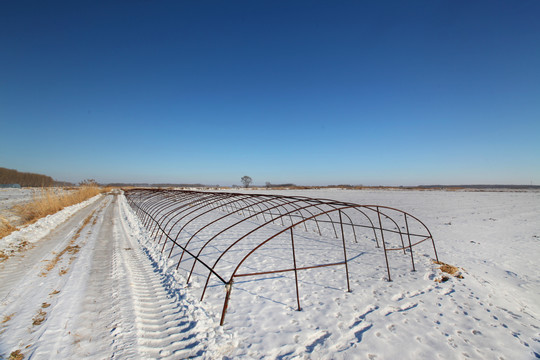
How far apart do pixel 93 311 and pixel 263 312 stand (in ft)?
12.4

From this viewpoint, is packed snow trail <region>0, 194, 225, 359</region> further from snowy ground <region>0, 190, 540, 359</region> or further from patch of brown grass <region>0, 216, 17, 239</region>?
patch of brown grass <region>0, 216, 17, 239</region>

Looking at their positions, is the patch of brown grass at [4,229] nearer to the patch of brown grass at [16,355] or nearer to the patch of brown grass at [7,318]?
the patch of brown grass at [7,318]

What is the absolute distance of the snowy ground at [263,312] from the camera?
4.19 metres

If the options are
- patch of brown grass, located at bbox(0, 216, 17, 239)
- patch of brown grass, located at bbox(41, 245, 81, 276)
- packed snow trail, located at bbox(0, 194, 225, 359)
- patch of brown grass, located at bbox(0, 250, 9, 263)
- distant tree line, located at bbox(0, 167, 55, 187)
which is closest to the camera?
packed snow trail, located at bbox(0, 194, 225, 359)

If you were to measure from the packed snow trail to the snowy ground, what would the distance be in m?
0.02

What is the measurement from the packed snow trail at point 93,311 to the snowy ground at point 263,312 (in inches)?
0.9

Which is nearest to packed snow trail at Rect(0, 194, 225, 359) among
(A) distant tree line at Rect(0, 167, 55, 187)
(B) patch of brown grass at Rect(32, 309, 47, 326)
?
(B) patch of brown grass at Rect(32, 309, 47, 326)

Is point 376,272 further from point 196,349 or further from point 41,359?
point 41,359

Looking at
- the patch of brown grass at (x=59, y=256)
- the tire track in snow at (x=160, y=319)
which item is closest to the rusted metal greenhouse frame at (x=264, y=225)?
the tire track in snow at (x=160, y=319)

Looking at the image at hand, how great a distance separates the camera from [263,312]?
5492mm

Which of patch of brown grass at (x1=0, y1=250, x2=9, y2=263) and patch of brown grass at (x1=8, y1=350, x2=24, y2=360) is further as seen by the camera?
patch of brown grass at (x1=0, y1=250, x2=9, y2=263)

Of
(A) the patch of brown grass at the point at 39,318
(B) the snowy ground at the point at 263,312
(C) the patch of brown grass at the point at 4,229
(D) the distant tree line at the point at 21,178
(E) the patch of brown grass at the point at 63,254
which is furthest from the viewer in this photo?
(D) the distant tree line at the point at 21,178

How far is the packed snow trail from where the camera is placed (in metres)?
4.00

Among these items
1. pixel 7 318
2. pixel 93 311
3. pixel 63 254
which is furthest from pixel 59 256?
pixel 93 311
